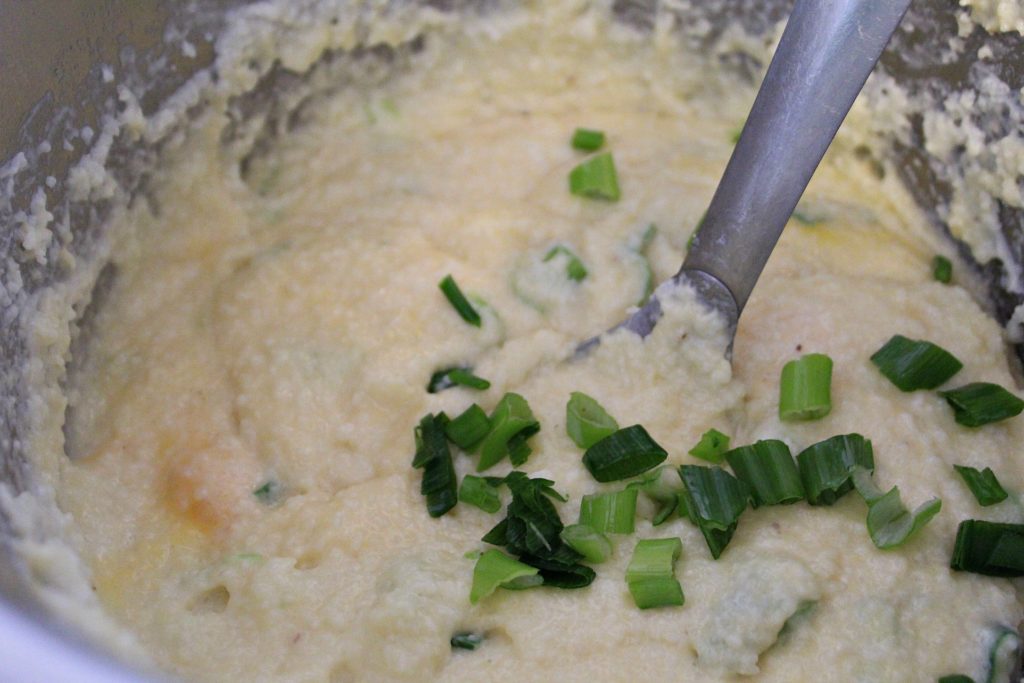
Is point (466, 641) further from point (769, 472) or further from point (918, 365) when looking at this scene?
point (918, 365)

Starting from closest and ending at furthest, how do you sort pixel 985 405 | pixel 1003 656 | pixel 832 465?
pixel 1003 656
pixel 832 465
pixel 985 405

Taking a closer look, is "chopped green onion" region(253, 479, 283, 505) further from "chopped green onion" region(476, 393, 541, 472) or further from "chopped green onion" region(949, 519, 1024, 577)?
"chopped green onion" region(949, 519, 1024, 577)

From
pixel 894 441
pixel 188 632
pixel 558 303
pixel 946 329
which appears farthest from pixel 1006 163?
pixel 188 632

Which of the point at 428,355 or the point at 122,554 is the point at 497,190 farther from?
the point at 122,554

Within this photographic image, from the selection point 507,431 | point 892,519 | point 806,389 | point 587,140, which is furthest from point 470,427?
point 587,140

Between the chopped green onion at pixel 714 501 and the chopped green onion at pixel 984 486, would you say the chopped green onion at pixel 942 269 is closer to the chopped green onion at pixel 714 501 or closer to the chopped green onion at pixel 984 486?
the chopped green onion at pixel 984 486

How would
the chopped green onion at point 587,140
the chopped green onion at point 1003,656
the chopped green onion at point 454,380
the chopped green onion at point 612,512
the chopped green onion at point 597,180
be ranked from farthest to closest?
the chopped green onion at point 587,140 < the chopped green onion at point 597,180 < the chopped green onion at point 454,380 < the chopped green onion at point 612,512 < the chopped green onion at point 1003,656

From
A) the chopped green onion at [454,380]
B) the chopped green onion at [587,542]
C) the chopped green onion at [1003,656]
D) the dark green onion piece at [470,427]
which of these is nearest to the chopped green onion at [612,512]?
the chopped green onion at [587,542]

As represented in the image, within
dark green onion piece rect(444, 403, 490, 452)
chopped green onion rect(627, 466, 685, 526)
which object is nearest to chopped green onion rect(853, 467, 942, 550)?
chopped green onion rect(627, 466, 685, 526)
